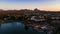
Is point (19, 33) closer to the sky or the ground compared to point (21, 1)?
closer to the ground

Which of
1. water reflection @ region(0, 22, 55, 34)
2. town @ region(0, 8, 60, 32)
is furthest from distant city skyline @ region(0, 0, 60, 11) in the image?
water reflection @ region(0, 22, 55, 34)

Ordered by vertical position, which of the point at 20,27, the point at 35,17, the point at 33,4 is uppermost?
the point at 33,4

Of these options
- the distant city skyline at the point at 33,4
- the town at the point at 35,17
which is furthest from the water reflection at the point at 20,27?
the distant city skyline at the point at 33,4

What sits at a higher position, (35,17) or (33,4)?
(33,4)

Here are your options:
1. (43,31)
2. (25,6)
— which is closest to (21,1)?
(25,6)

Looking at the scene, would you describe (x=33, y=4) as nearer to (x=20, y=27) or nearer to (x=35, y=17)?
(x=35, y=17)

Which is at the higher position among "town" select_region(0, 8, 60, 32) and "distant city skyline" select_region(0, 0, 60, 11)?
"distant city skyline" select_region(0, 0, 60, 11)

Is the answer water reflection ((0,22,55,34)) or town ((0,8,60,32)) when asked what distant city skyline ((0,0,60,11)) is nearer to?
town ((0,8,60,32))

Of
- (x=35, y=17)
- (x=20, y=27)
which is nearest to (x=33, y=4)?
(x=35, y=17)

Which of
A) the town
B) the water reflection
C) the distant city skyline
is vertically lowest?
the water reflection

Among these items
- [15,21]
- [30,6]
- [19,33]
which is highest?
[30,6]

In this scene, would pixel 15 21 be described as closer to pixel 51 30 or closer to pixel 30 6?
pixel 30 6
